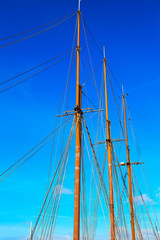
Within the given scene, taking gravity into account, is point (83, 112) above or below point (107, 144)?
below

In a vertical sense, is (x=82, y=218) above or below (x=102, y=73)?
below

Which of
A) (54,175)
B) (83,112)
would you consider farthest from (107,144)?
(54,175)

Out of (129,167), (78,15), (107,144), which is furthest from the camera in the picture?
(129,167)

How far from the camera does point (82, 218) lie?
2650cm

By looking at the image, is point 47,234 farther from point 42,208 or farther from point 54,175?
point 54,175

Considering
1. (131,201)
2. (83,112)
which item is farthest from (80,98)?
(131,201)

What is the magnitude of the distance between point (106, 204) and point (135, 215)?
18771 millimetres

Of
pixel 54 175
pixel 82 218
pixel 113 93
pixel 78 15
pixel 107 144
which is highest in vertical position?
pixel 113 93

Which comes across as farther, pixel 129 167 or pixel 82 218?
pixel 129 167

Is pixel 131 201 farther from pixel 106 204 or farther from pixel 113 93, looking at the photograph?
pixel 113 93

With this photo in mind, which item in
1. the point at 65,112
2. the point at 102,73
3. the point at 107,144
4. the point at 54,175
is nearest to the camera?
the point at 54,175

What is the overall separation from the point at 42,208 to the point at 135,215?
33.6 metres

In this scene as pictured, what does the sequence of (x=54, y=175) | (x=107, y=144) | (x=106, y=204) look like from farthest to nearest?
(x=107, y=144) → (x=106, y=204) → (x=54, y=175)

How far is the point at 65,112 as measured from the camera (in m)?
27.5
